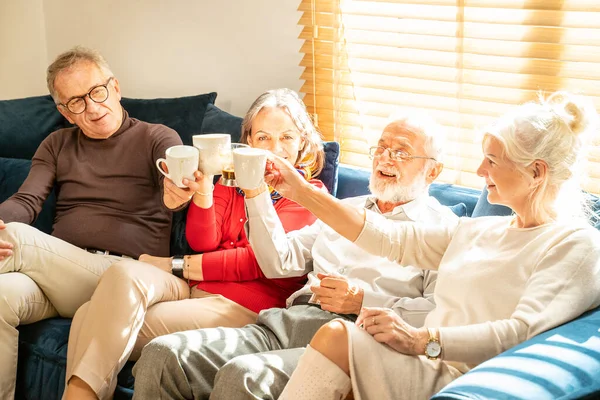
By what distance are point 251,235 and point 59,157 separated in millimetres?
1004

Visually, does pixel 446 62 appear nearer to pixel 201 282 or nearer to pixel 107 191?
pixel 201 282

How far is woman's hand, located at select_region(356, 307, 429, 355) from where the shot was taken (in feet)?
5.48

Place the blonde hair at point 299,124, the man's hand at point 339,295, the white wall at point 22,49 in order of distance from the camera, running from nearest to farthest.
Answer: the man's hand at point 339,295 < the blonde hair at point 299,124 < the white wall at point 22,49

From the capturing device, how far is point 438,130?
230cm

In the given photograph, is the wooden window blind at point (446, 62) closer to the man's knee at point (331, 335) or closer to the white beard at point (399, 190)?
the white beard at point (399, 190)

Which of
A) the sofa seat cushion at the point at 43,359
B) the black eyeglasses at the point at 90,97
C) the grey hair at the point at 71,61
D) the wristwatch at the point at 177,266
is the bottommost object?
the sofa seat cushion at the point at 43,359

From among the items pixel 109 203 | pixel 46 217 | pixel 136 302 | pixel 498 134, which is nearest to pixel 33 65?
pixel 46 217

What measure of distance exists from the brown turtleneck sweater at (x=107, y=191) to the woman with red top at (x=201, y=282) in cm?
27

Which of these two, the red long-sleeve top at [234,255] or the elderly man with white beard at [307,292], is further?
the red long-sleeve top at [234,255]

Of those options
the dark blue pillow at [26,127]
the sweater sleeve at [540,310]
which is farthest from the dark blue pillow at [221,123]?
the sweater sleeve at [540,310]

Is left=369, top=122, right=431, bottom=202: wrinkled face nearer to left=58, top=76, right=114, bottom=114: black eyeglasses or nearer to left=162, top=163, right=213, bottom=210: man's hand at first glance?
left=162, top=163, right=213, bottom=210: man's hand

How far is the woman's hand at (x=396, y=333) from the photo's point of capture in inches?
65.7

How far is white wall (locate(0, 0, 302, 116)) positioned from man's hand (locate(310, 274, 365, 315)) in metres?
1.35

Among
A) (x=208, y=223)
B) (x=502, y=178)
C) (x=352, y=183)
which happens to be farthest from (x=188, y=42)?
(x=502, y=178)
